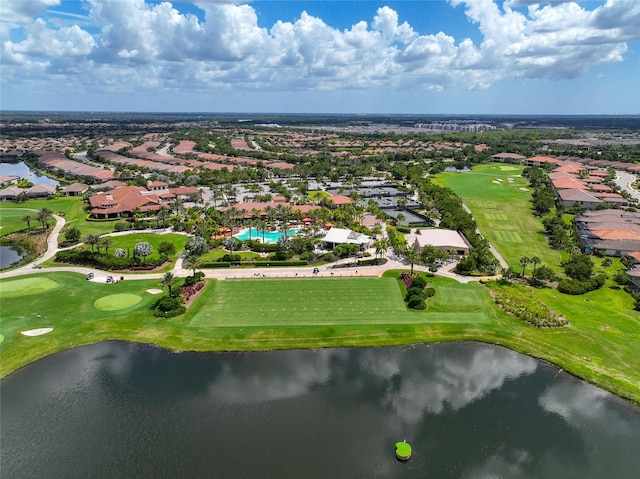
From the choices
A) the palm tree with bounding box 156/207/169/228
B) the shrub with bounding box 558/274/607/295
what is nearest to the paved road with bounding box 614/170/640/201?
the shrub with bounding box 558/274/607/295

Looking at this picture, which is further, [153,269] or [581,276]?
[153,269]

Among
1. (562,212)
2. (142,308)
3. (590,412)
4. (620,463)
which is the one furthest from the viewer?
(562,212)

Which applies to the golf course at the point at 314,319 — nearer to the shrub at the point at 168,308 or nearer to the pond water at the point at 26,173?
the shrub at the point at 168,308

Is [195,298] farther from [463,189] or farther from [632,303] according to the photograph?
[463,189]

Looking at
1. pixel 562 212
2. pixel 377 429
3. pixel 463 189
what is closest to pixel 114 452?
pixel 377 429

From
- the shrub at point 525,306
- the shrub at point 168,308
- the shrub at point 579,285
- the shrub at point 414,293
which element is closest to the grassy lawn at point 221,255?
the shrub at point 168,308

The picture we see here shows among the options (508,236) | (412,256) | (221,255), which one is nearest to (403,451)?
(412,256)

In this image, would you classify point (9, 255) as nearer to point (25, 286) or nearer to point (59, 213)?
point (25, 286)

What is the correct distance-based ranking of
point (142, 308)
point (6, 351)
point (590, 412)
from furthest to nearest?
point (142, 308)
point (6, 351)
point (590, 412)
